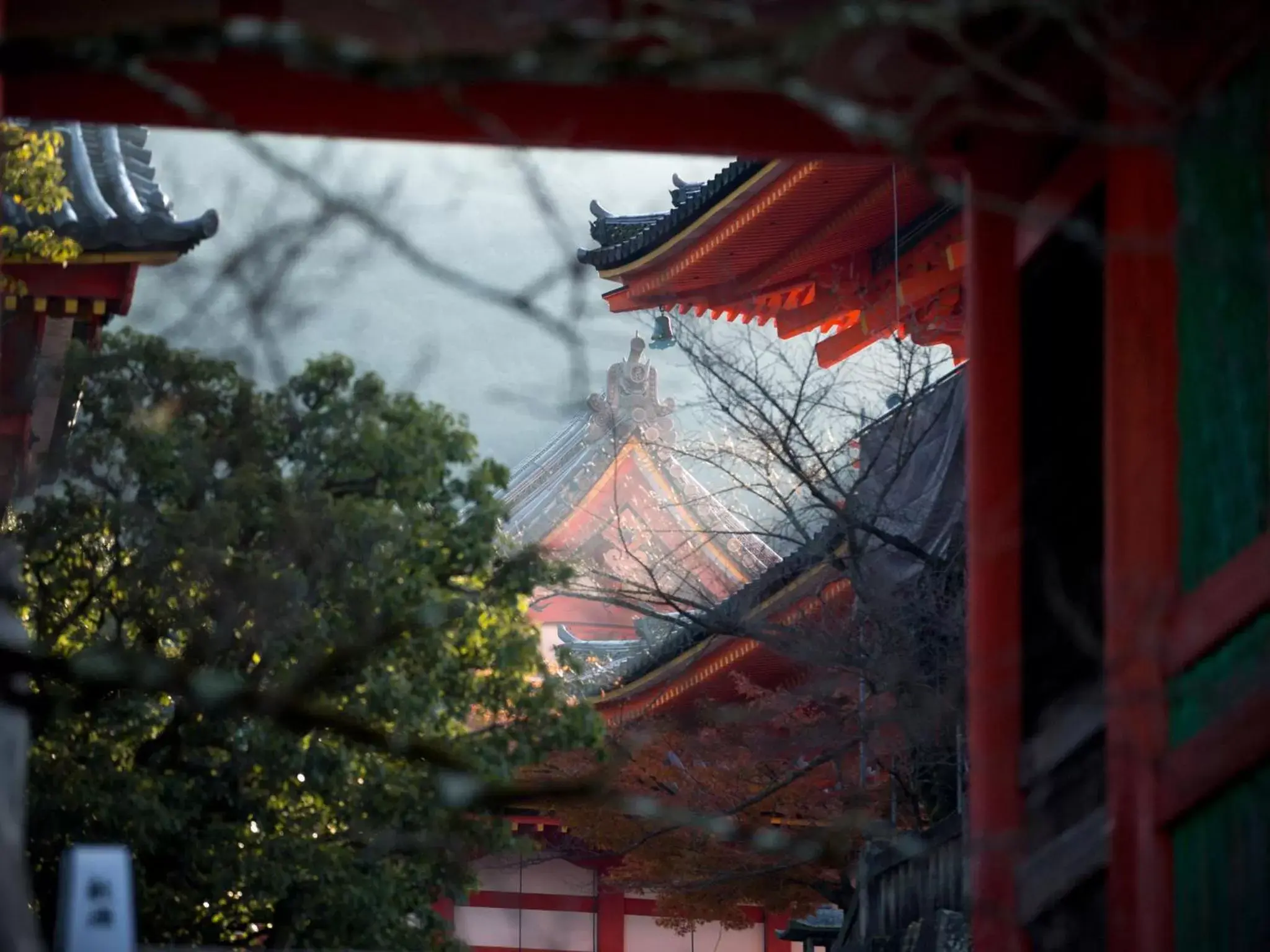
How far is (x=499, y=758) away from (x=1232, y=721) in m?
4.33

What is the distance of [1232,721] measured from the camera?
217 cm

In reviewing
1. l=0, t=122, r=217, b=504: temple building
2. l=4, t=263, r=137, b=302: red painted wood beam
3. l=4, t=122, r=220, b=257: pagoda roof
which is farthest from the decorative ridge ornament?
l=4, t=263, r=137, b=302: red painted wood beam

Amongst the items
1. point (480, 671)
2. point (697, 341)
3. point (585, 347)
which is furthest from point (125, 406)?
point (585, 347)

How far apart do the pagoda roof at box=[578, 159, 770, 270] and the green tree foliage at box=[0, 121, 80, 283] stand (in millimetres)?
2514

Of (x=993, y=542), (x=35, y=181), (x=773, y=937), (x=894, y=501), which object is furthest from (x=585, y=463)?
(x=993, y=542)

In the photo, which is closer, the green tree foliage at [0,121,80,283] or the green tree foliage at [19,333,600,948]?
the green tree foliage at [0,121,80,283]

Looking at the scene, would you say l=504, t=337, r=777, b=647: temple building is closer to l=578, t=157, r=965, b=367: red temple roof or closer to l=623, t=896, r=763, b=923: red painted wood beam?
l=623, t=896, r=763, b=923: red painted wood beam

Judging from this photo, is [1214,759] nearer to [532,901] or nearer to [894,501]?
[894,501]

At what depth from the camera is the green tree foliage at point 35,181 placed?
5.23m

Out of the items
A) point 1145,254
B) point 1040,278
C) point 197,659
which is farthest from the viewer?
point 197,659

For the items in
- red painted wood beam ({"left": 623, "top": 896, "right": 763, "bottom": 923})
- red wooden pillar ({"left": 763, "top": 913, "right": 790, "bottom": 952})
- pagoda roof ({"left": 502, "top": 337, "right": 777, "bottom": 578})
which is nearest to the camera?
red wooden pillar ({"left": 763, "top": 913, "right": 790, "bottom": 952})

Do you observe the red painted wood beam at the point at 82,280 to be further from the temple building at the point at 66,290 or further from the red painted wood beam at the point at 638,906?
the red painted wood beam at the point at 638,906

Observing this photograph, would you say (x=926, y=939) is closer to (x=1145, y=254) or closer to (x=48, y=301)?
(x=1145, y=254)

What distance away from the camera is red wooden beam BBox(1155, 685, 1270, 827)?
83.2 inches
